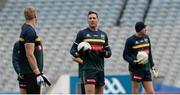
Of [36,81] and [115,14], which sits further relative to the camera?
[115,14]

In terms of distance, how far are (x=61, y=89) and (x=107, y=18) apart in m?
4.77

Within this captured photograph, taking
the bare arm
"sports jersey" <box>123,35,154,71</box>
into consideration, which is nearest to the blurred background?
"sports jersey" <box>123,35,154,71</box>

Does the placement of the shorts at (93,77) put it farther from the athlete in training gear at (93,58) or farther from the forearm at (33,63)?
the forearm at (33,63)

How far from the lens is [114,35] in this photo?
19.2 m

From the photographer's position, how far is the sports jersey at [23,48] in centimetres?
830

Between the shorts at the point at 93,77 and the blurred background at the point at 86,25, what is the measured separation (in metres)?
6.95

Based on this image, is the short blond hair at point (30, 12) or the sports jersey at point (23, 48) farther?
the sports jersey at point (23, 48)

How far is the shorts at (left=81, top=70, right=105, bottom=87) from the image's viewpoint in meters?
9.49

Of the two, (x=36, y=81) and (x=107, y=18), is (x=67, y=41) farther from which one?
(x=36, y=81)

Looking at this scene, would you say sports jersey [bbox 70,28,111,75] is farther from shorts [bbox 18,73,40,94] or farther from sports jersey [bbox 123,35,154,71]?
sports jersey [bbox 123,35,154,71]

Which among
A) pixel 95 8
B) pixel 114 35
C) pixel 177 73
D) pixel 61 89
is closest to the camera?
pixel 61 89

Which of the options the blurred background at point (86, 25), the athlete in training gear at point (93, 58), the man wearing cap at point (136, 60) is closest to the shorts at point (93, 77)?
the athlete in training gear at point (93, 58)

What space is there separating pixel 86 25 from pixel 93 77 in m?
10.5

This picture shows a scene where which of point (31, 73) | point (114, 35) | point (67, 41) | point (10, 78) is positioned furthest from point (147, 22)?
point (31, 73)
